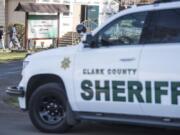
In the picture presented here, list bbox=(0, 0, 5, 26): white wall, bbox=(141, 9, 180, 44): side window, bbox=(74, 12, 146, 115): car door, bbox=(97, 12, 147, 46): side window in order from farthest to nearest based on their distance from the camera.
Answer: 1. bbox=(0, 0, 5, 26): white wall
2. bbox=(97, 12, 147, 46): side window
3. bbox=(74, 12, 146, 115): car door
4. bbox=(141, 9, 180, 44): side window

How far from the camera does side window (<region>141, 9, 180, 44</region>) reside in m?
8.44

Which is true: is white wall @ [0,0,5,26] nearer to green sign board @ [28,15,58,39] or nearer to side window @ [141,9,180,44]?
green sign board @ [28,15,58,39]

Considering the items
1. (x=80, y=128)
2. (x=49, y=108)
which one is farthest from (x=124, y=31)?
(x=80, y=128)

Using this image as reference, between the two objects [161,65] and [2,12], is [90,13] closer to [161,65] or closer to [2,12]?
[2,12]

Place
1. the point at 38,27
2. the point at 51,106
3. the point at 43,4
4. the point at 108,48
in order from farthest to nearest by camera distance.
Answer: the point at 43,4 < the point at 38,27 < the point at 51,106 < the point at 108,48

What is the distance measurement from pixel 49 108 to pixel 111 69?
4.74 ft

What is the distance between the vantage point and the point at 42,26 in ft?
116

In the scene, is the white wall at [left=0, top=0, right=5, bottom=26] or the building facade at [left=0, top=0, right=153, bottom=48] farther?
the building facade at [left=0, top=0, right=153, bottom=48]

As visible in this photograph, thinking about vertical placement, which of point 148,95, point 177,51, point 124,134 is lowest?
point 124,134

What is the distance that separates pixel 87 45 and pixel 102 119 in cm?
107

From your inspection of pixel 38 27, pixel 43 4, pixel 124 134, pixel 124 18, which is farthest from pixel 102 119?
pixel 43 4

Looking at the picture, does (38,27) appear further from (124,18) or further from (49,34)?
(124,18)

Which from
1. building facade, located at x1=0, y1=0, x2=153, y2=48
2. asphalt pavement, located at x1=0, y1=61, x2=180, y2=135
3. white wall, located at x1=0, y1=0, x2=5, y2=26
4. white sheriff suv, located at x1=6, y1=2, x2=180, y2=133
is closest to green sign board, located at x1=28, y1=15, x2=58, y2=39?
building facade, located at x1=0, y1=0, x2=153, y2=48

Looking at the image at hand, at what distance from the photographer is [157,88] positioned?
8.25 m
